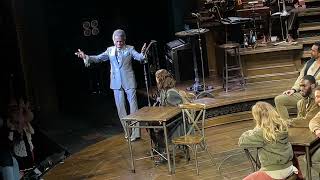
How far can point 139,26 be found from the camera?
11453mm

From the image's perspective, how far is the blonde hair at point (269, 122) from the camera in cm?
423

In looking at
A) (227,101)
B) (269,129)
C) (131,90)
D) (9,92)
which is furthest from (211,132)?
(269,129)

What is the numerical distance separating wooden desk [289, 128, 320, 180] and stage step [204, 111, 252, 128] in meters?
3.57

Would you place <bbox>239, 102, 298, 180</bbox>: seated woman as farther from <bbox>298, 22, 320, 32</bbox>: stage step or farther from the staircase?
<bbox>298, 22, 320, 32</bbox>: stage step

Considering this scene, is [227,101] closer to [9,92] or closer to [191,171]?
[191,171]

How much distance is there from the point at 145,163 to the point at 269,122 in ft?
8.94

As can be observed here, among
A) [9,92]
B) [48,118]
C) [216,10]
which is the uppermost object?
[216,10]

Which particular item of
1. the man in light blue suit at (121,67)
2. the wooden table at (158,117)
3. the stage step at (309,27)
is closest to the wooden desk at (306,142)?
the wooden table at (158,117)

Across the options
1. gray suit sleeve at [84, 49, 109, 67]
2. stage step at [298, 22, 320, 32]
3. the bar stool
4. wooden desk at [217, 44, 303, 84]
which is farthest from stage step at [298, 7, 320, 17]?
gray suit sleeve at [84, 49, 109, 67]

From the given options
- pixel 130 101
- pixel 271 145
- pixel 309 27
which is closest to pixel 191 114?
pixel 130 101

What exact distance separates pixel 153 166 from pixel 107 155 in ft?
3.01

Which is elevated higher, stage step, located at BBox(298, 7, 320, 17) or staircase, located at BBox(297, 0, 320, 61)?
stage step, located at BBox(298, 7, 320, 17)

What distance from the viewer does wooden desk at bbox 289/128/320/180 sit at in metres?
4.25

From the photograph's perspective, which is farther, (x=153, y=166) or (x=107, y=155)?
(x=107, y=155)
